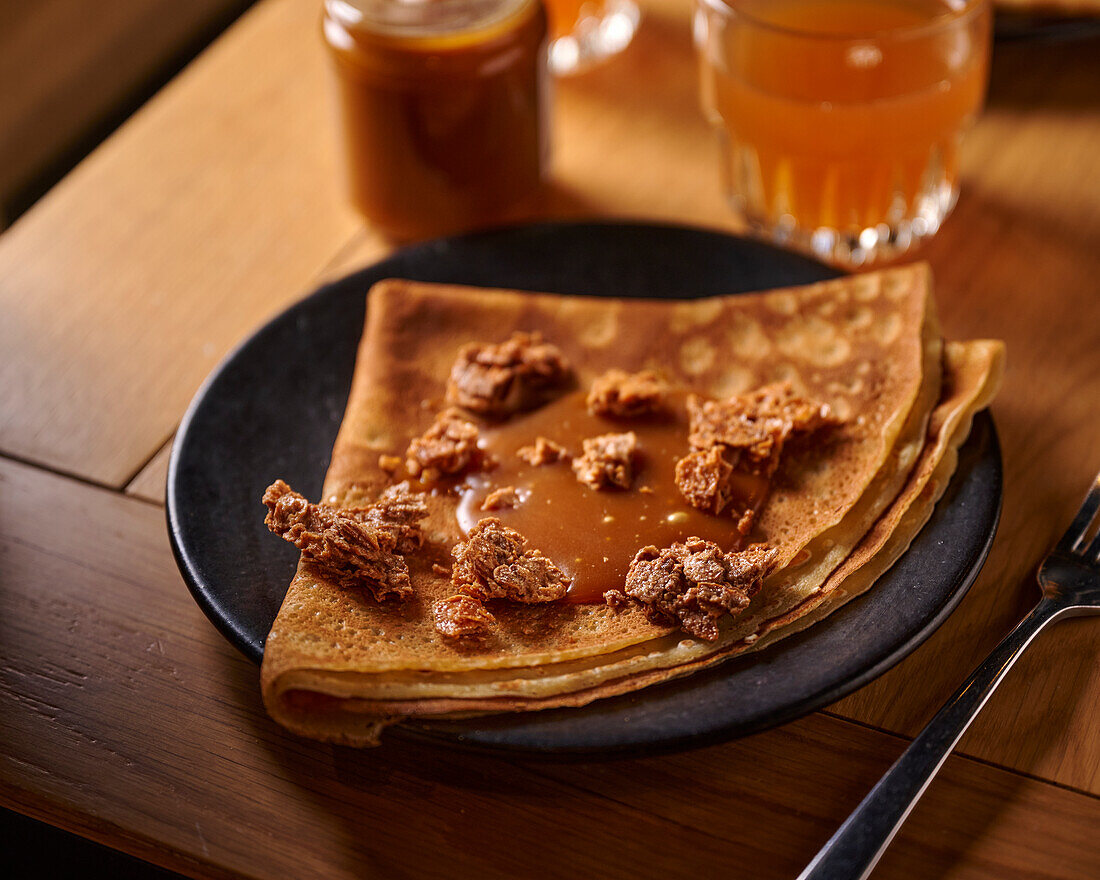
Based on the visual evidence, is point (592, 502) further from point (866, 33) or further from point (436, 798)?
point (866, 33)

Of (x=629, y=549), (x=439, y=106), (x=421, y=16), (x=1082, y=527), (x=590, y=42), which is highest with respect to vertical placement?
(x=421, y=16)

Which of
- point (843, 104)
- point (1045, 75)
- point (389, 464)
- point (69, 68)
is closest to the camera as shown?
point (389, 464)

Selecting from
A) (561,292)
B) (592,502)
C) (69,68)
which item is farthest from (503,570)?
(69,68)

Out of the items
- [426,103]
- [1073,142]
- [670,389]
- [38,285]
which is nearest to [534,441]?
[670,389]

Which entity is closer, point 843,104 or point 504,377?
point 504,377

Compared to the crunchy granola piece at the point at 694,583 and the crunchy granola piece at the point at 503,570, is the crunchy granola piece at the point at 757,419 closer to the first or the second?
the crunchy granola piece at the point at 694,583

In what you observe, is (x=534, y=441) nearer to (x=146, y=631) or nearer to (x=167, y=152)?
(x=146, y=631)
